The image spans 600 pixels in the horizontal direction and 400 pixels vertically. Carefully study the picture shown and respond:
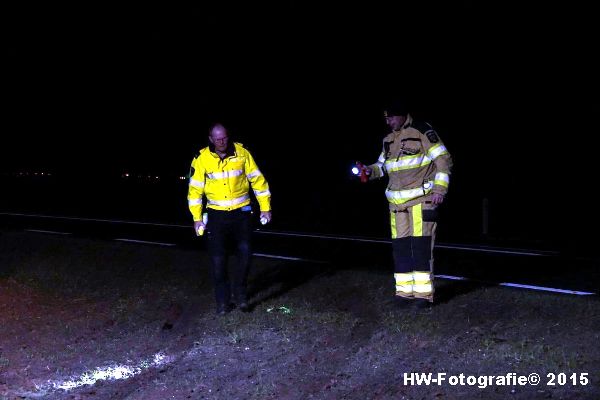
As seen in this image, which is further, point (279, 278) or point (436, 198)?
point (279, 278)

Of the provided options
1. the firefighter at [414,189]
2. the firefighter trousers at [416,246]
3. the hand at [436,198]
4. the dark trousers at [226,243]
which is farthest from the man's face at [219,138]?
the hand at [436,198]

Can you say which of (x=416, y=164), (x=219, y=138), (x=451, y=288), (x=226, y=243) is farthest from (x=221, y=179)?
(x=451, y=288)

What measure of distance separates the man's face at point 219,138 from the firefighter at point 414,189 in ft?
4.83

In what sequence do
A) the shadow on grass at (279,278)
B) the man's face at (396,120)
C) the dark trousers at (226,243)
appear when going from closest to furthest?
the man's face at (396,120), the dark trousers at (226,243), the shadow on grass at (279,278)

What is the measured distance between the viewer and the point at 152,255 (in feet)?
39.8

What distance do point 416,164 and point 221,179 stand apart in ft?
6.72

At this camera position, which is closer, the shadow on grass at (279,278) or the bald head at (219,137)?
the bald head at (219,137)

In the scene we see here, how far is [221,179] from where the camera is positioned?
25.2ft

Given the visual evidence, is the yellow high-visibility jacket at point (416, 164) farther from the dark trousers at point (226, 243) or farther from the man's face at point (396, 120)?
the dark trousers at point (226, 243)

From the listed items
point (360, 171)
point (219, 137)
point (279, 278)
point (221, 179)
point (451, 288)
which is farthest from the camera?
point (279, 278)

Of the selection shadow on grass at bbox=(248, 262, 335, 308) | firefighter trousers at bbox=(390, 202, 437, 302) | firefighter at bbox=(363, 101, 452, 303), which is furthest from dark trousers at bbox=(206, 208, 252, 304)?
firefighter trousers at bbox=(390, 202, 437, 302)

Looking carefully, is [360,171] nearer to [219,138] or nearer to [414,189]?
[414,189]

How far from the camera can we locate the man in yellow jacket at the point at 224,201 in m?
7.64

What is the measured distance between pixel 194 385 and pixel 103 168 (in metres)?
37.0
